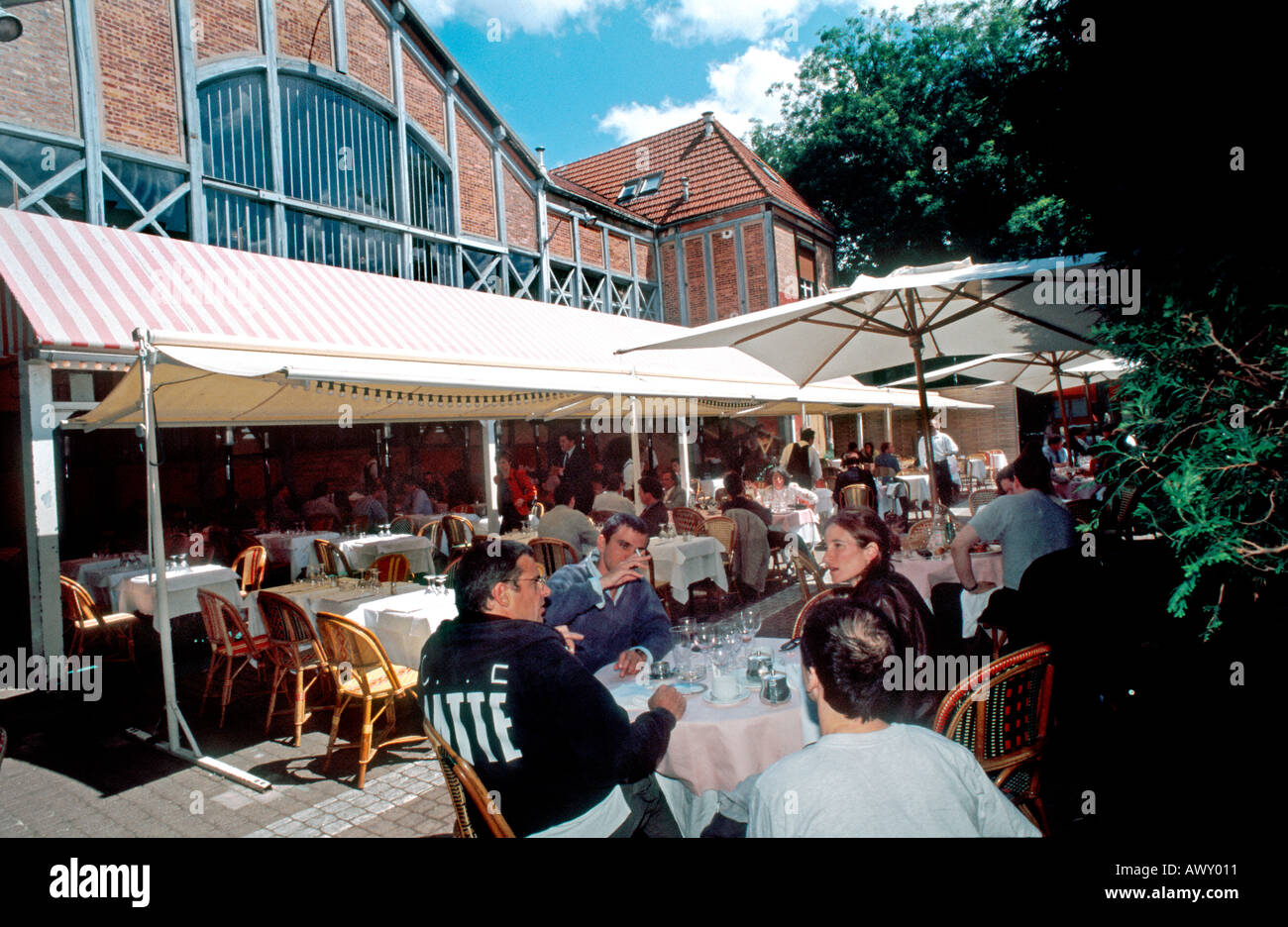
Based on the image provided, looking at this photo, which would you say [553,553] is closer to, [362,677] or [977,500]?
[362,677]

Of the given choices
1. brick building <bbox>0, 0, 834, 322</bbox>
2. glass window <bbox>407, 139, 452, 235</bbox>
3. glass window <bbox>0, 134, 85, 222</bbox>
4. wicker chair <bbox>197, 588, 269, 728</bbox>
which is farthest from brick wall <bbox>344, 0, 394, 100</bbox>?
wicker chair <bbox>197, 588, 269, 728</bbox>

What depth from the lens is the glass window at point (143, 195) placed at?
29.9 ft

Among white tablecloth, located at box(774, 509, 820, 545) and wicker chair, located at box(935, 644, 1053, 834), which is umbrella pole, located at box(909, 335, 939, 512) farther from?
white tablecloth, located at box(774, 509, 820, 545)

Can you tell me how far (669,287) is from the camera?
20719 millimetres

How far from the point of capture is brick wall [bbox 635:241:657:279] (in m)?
19.8

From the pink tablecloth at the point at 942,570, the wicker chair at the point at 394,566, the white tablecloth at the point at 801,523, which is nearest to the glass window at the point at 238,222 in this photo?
the wicker chair at the point at 394,566

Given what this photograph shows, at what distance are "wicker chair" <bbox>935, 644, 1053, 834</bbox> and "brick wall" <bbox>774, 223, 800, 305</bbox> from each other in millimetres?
18210

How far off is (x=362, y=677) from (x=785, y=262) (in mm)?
18755

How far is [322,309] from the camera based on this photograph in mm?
10133

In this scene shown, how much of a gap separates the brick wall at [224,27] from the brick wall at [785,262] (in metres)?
13.6

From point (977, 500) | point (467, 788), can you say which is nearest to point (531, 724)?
point (467, 788)
